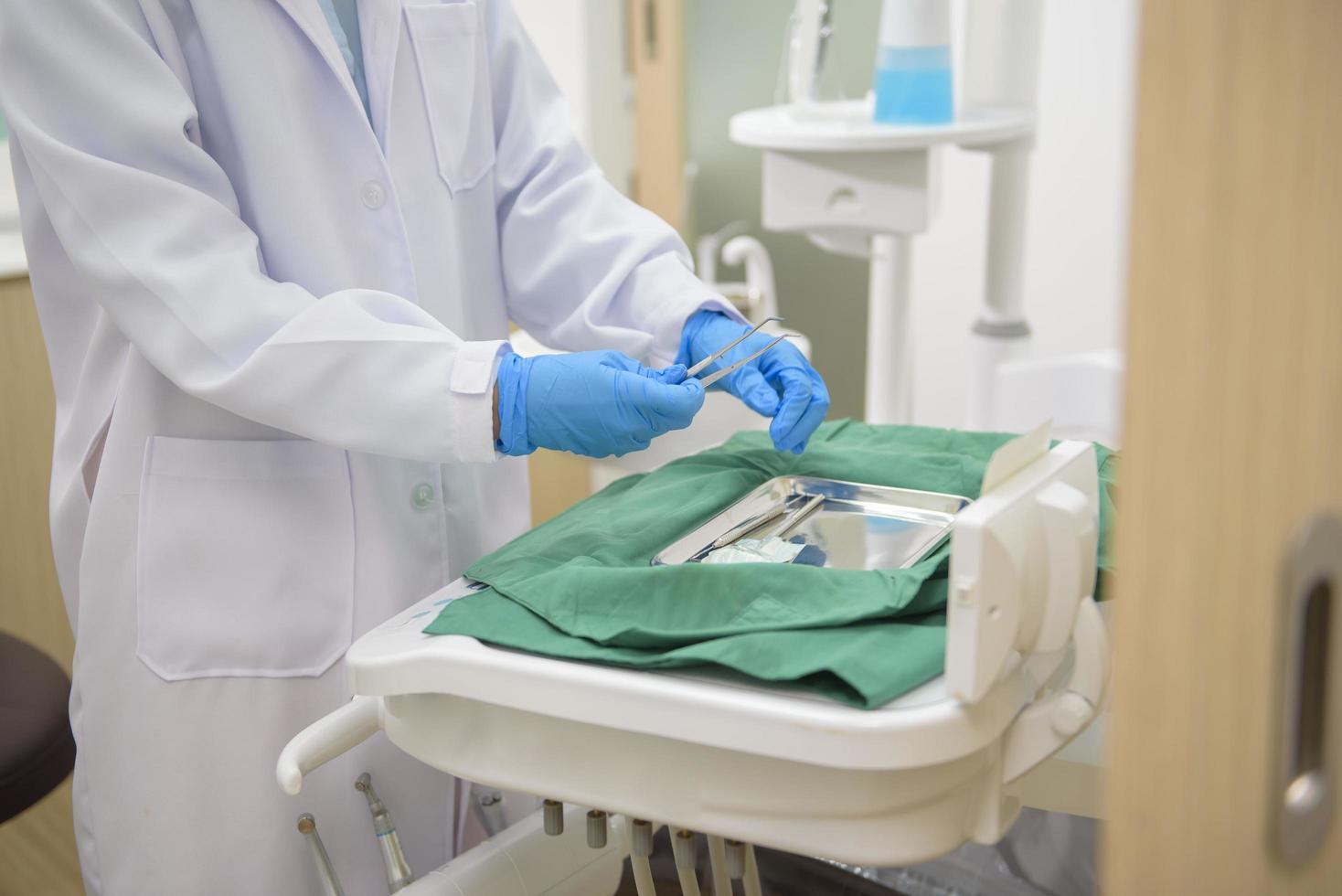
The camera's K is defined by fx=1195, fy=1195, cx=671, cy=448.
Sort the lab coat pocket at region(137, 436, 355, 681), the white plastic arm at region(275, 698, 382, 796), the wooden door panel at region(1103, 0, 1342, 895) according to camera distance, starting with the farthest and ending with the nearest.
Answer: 1. the lab coat pocket at region(137, 436, 355, 681)
2. the white plastic arm at region(275, 698, 382, 796)
3. the wooden door panel at region(1103, 0, 1342, 895)

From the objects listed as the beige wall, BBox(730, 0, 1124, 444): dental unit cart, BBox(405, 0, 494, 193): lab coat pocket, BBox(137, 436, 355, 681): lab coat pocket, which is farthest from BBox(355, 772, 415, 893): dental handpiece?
BBox(730, 0, 1124, 444): dental unit cart

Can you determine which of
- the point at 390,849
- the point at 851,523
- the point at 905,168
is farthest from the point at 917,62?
the point at 390,849

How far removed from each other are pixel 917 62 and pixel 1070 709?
4.51ft

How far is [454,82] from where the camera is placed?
1.12m

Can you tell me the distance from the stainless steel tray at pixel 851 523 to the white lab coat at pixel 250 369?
189 mm

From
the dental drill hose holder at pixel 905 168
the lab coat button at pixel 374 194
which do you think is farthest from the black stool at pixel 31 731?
the dental drill hose holder at pixel 905 168

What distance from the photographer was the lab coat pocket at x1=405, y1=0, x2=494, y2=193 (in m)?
1.09

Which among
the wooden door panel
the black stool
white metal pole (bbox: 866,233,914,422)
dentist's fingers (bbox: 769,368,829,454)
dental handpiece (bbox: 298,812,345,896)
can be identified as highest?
the wooden door panel

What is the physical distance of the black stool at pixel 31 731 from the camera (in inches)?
46.6

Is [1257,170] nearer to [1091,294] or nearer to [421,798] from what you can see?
[421,798]

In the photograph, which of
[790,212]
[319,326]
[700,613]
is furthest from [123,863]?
[790,212]

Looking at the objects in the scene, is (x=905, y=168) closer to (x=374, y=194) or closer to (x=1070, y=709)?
(x=374, y=194)

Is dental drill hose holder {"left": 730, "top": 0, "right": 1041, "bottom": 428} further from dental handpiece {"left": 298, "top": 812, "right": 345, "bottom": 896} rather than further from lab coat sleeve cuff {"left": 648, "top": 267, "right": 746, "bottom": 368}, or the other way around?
dental handpiece {"left": 298, "top": 812, "right": 345, "bottom": 896}

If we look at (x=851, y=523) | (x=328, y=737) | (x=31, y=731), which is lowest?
(x=31, y=731)
